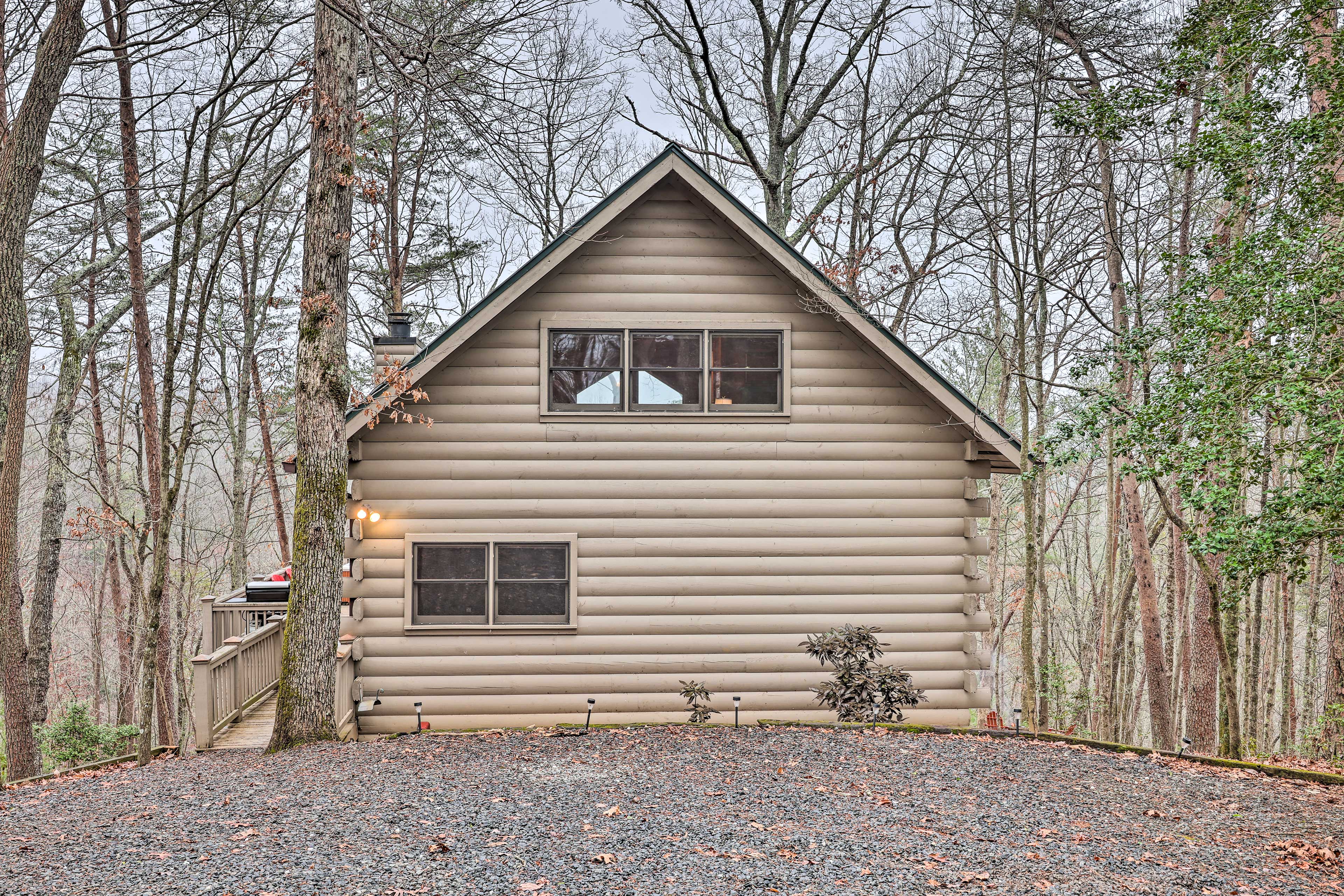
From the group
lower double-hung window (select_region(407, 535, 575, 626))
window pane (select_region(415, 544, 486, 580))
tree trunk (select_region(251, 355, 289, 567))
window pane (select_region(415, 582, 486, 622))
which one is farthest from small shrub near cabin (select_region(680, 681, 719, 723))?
tree trunk (select_region(251, 355, 289, 567))

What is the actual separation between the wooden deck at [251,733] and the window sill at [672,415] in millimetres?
4371

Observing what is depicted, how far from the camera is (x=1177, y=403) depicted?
6484 mm

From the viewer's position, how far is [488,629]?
27.8 ft

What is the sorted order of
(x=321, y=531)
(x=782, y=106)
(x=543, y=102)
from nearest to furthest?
(x=321, y=531)
(x=782, y=106)
(x=543, y=102)

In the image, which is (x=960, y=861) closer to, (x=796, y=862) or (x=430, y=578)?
(x=796, y=862)

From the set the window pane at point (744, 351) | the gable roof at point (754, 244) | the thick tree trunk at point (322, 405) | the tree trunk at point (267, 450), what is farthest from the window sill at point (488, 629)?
the tree trunk at point (267, 450)

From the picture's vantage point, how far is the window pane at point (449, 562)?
853cm

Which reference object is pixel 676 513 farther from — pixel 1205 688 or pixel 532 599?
pixel 1205 688

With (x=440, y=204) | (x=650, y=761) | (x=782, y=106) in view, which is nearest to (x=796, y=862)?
(x=650, y=761)

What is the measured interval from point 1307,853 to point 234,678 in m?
9.06

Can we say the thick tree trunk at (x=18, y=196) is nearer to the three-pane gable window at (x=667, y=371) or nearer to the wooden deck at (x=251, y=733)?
the wooden deck at (x=251, y=733)

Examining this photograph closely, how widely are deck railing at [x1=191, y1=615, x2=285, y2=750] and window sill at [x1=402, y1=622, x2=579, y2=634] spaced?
1.36 meters

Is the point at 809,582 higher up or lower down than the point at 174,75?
lower down

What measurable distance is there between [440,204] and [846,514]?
12631 millimetres
